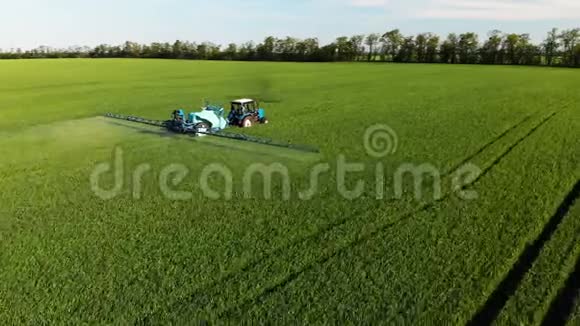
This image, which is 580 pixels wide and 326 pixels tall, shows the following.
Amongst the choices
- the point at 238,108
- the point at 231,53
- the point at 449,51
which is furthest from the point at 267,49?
the point at 238,108

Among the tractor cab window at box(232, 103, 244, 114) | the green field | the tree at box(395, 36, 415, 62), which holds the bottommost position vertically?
the green field

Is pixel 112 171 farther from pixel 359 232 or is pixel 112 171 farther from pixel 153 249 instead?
pixel 359 232

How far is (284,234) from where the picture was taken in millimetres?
10047

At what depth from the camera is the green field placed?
746 centimetres

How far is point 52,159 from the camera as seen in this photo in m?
16.7

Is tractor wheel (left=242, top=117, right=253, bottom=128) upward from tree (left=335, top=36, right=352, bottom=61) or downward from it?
downward

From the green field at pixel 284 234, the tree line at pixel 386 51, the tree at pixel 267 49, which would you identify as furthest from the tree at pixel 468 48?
Answer: the green field at pixel 284 234

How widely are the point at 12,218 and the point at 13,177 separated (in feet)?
13.8

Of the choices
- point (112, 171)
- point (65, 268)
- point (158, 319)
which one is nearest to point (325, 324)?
point (158, 319)

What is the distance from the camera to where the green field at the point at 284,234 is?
294 inches

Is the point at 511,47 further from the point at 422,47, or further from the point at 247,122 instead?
the point at 247,122

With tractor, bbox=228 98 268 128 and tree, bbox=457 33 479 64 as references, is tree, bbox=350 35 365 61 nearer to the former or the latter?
tree, bbox=457 33 479 64

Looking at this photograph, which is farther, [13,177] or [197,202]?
[13,177]

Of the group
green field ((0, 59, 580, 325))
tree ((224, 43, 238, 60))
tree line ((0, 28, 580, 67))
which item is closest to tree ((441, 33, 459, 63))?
tree line ((0, 28, 580, 67))
